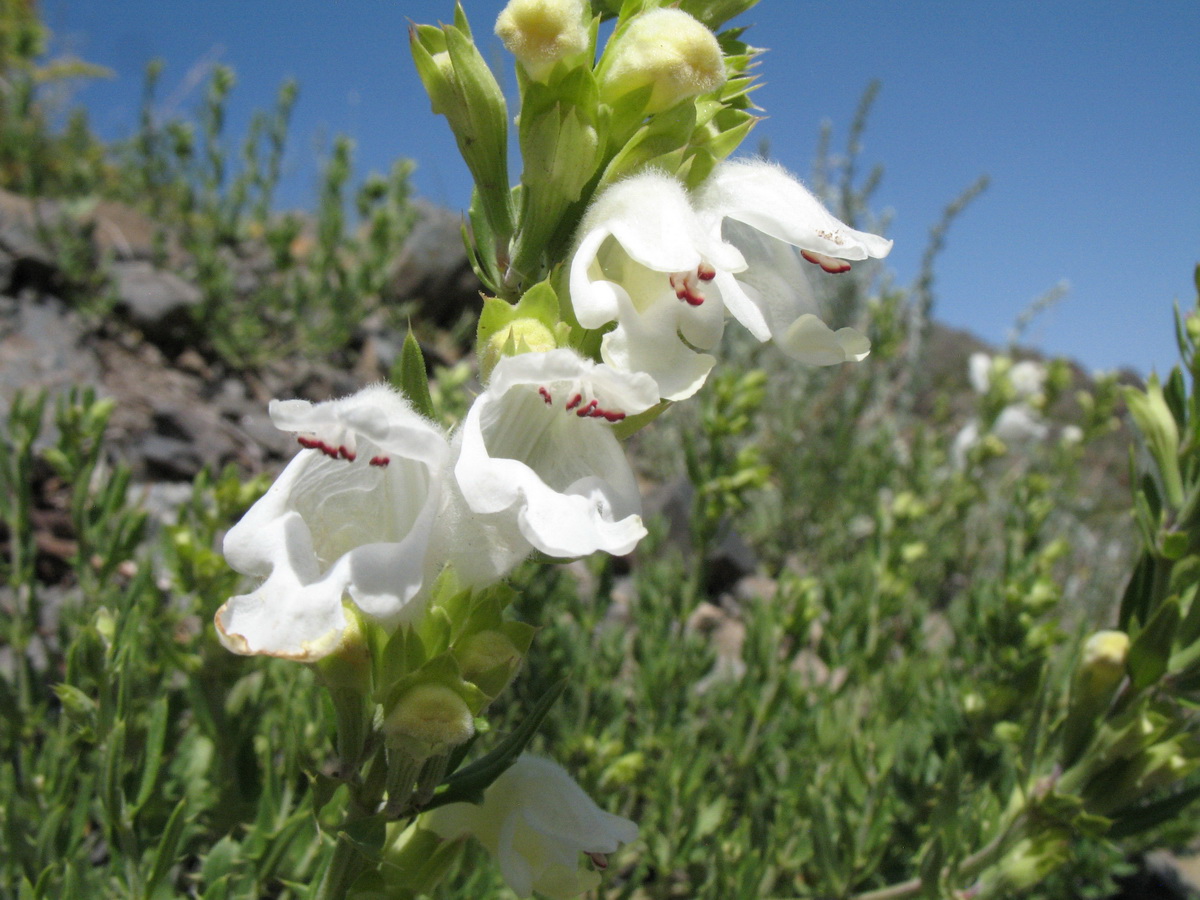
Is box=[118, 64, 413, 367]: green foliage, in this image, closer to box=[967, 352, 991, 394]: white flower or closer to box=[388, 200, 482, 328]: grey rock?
box=[388, 200, 482, 328]: grey rock

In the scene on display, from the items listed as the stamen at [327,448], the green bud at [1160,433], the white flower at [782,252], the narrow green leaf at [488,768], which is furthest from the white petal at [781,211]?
the green bud at [1160,433]

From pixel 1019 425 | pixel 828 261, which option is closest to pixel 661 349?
pixel 828 261

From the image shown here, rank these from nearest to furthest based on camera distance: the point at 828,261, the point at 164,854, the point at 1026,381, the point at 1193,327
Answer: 1. the point at 828,261
2. the point at 164,854
3. the point at 1193,327
4. the point at 1026,381

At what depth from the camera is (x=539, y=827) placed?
1167 millimetres

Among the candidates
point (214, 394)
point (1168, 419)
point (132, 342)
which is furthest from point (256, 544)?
point (132, 342)

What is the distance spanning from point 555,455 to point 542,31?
54cm

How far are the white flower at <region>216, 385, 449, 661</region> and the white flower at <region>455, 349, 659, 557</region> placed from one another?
0.08 m

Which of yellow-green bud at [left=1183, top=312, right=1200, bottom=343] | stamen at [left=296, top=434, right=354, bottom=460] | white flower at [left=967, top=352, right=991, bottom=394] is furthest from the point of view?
white flower at [left=967, top=352, right=991, bottom=394]

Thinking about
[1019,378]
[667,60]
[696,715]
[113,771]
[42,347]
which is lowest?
[696,715]

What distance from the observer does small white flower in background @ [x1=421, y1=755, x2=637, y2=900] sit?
45.8 inches

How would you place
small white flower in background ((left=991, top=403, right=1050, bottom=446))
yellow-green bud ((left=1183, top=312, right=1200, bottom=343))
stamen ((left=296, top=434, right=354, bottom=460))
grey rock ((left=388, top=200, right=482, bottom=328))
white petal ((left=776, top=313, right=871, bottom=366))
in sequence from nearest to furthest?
stamen ((left=296, top=434, right=354, bottom=460)) → white petal ((left=776, top=313, right=871, bottom=366)) → yellow-green bud ((left=1183, top=312, right=1200, bottom=343)) → small white flower in background ((left=991, top=403, right=1050, bottom=446)) → grey rock ((left=388, top=200, right=482, bottom=328))

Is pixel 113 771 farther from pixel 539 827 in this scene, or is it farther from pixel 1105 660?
pixel 1105 660

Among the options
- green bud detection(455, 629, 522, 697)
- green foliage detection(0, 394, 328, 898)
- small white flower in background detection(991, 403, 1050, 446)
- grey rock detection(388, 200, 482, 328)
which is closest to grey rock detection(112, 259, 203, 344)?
grey rock detection(388, 200, 482, 328)

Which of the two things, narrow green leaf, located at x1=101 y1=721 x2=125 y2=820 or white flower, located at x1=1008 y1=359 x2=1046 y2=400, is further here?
white flower, located at x1=1008 y1=359 x2=1046 y2=400
